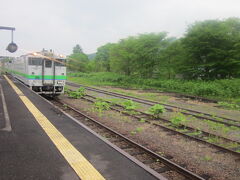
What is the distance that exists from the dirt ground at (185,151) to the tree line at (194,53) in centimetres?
905

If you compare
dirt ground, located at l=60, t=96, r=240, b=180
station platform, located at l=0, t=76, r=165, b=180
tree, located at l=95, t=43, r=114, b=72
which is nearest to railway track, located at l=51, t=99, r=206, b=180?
dirt ground, located at l=60, t=96, r=240, b=180

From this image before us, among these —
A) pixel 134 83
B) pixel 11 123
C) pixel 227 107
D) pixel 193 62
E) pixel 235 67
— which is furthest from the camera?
pixel 134 83

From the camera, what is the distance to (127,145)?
7.40 meters

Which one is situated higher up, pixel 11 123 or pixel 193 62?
pixel 193 62

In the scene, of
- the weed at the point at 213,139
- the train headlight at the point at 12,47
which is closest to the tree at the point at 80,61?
the train headlight at the point at 12,47

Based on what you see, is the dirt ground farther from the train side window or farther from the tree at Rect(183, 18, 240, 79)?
the tree at Rect(183, 18, 240, 79)

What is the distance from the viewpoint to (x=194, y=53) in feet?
82.4

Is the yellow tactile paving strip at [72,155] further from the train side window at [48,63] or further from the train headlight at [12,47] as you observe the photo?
the train side window at [48,63]

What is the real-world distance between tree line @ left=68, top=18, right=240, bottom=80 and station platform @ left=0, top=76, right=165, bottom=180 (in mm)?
9734

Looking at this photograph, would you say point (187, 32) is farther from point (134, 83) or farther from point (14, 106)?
point (14, 106)

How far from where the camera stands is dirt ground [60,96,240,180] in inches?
227

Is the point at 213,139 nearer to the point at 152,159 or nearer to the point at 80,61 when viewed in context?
the point at 152,159

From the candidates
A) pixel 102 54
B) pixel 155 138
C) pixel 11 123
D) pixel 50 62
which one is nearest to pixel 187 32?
pixel 50 62

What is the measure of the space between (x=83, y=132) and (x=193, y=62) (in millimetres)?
21224
